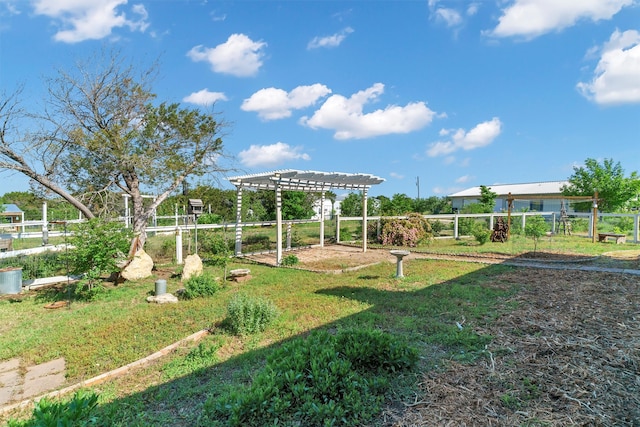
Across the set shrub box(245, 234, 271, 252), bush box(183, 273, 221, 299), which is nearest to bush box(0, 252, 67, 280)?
bush box(183, 273, 221, 299)

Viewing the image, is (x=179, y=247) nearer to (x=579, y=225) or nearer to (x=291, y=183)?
(x=291, y=183)

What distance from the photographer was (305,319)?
4.67 metres

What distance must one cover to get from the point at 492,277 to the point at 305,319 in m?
4.57

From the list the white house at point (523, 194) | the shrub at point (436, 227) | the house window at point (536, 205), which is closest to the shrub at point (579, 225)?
the shrub at point (436, 227)

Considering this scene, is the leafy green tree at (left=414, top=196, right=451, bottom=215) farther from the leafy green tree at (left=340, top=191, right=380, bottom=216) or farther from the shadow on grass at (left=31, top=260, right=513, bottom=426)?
the shadow on grass at (left=31, top=260, right=513, bottom=426)

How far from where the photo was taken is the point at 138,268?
25.2 feet

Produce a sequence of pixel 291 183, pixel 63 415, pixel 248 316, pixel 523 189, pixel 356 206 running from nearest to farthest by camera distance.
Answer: pixel 63 415 → pixel 248 316 → pixel 291 183 → pixel 356 206 → pixel 523 189

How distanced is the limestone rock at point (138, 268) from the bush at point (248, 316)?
4.19 meters

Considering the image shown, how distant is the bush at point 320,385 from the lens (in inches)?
89.0

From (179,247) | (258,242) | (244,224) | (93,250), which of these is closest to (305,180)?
(244,224)

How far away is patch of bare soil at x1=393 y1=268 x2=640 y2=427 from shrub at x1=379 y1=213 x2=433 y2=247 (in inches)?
325

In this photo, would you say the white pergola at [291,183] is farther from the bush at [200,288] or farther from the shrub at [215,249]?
the bush at [200,288]

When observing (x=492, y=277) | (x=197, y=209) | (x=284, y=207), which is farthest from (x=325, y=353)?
(x=284, y=207)

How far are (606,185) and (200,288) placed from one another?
23.1 m
